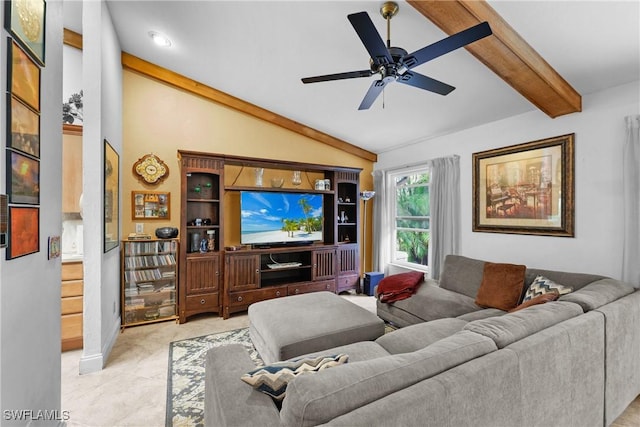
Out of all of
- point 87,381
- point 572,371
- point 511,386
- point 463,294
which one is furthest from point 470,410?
point 87,381

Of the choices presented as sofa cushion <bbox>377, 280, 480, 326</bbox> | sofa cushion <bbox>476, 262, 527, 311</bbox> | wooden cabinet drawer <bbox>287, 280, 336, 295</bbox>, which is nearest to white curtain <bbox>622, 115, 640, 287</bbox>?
sofa cushion <bbox>476, 262, 527, 311</bbox>

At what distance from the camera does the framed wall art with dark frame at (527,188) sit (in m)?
2.93

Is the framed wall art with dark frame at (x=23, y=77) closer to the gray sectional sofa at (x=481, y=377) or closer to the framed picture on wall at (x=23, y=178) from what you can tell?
the framed picture on wall at (x=23, y=178)

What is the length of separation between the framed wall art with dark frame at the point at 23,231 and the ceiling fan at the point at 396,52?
5.79 feet

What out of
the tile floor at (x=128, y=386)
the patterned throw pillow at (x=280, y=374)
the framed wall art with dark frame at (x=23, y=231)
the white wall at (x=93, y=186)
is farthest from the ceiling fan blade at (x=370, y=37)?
the tile floor at (x=128, y=386)

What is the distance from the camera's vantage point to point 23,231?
1286 mm

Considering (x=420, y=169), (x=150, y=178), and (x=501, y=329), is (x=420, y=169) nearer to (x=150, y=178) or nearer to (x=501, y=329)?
(x=501, y=329)

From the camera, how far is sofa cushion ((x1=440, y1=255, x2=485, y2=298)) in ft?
10.5

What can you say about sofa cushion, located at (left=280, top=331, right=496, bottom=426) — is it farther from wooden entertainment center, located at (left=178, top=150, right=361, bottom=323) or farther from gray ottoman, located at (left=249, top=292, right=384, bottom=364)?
wooden entertainment center, located at (left=178, top=150, right=361, bottom=323)

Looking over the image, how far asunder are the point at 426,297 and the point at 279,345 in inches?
68.6

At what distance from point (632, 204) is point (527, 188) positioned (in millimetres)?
856

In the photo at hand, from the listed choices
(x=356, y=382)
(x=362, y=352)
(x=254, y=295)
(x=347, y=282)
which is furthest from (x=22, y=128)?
(x=347, y=282)

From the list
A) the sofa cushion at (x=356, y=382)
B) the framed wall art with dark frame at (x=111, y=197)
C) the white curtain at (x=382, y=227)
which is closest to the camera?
the sofa cushion at (x=356, y=382)

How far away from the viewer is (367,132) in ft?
15.1
